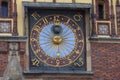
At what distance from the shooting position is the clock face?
573 inches

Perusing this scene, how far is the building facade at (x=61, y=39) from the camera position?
14328 millimetres

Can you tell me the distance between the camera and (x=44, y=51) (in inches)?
573

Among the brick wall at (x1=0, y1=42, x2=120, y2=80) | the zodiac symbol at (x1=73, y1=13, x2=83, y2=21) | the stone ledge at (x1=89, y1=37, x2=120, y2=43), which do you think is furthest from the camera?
the zodiac symbol at (x1=73, y1=13, x2=83, y2=21)

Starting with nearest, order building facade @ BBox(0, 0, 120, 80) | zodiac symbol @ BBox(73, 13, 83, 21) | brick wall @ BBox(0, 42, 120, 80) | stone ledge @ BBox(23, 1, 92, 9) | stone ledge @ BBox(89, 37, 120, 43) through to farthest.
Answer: building facade @ BBox(0, 0, 120, 80) → brick wall @ BBox(0, 42, 120, 80) → stone ledge @ BBox(23, 1, 92, 9) → stone ledge @ BBox(89, 37, 120, 43) → zodiac symbol @ BBox(73, 13, 83, 21)

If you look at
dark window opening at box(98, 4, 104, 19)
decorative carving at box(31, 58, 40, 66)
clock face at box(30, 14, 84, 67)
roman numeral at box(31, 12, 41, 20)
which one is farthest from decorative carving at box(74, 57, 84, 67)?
roman numeral at box(31, 12, 41, 20)

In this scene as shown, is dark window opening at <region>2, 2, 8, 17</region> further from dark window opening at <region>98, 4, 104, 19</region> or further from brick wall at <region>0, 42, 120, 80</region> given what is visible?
dark window opening at <region>98, 4, 104, 19</region>

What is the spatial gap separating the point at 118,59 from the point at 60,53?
177 cm

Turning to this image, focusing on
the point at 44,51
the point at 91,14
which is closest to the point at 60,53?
the point at 44,51

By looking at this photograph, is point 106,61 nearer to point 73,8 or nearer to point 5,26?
point 73,8

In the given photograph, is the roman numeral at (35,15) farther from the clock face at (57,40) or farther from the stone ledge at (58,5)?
the stone ledge at (58,5)

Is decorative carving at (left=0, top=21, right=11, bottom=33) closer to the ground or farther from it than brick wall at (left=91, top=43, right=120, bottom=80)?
farther from it

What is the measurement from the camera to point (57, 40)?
1466 cm

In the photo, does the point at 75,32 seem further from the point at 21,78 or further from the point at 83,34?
the point at 21,78

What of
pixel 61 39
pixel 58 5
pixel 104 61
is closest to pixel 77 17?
pixel 58 5
